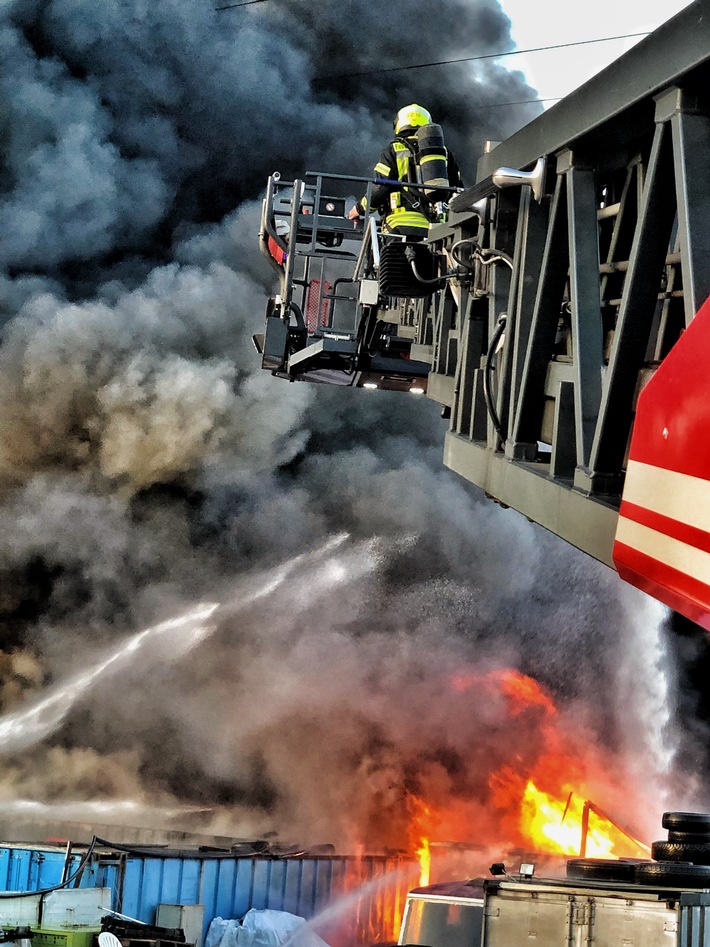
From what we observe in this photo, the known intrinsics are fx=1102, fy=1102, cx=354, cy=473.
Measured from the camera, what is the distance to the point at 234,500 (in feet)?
76.3

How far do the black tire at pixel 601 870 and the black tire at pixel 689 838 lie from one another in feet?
1.42

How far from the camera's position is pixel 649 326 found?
3178 mm

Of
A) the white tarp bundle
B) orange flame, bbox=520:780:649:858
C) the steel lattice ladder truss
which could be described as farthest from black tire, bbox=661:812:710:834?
orange flame, bbox=520:780:649:858

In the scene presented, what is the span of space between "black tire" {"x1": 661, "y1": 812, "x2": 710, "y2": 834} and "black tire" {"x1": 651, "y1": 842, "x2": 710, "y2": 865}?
189mm

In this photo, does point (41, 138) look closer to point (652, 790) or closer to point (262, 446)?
point (262, 446)

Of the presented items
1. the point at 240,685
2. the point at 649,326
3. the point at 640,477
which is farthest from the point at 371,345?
the point at 240,685

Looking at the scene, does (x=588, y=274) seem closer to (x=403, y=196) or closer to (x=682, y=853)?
(x=403, y=196)

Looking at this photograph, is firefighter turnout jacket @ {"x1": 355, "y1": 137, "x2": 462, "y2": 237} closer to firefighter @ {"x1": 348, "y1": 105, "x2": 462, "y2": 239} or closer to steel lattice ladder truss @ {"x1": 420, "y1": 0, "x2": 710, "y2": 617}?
firefighter @ {"x1": 348, "y1": 105, "x2": 462, "y2": 239}

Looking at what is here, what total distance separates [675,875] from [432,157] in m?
5.54

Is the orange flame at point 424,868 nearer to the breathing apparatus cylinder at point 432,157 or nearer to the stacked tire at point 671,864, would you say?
the stacked tire at point 671,864

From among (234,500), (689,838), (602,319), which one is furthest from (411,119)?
(234,500)

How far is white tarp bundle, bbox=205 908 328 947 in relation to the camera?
445 inches

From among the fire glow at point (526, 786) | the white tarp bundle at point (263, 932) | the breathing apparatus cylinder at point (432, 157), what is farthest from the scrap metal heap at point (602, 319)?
the fire glow at point (526, 786)

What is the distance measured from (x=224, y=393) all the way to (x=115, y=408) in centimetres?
227
